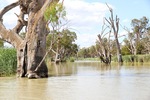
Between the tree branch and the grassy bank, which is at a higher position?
the tree branch

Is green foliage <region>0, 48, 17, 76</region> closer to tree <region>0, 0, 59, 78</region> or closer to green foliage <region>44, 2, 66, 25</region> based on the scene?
tree <region>0, 0, 59, 78</region>

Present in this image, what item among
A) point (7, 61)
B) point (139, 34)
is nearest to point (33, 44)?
point (7, 61)

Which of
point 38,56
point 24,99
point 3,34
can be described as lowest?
point 24,99

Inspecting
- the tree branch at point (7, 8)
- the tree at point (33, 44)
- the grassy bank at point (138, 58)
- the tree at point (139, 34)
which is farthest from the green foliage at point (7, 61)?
the tree at point (139, 34)

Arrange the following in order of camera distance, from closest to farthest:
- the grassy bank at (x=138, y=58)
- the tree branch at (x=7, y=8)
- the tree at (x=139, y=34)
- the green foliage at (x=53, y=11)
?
1. the green foliage at (x=53, y=11)
2. the tree branch at (x=7, y=8)
3. the grassy bank at (x=138, y=58)
4. the tree at (x=139, y=34)

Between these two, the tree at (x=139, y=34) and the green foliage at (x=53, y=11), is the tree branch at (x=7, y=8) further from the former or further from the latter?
the tree at (x=139, y=34)

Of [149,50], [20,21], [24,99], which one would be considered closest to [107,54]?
[149,50]

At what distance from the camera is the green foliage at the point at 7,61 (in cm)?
1794

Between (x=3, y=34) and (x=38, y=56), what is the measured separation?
299 centimetres

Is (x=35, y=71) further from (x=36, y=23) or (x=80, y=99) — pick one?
(x=80, y=99)

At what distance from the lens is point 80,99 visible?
8914 millimetres

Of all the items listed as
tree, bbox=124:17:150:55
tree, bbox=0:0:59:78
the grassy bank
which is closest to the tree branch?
tree, bbox=0:0:59:78

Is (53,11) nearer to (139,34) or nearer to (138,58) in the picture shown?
(138,58)

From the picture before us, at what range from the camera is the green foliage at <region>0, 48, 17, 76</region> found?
1794 centimetres
